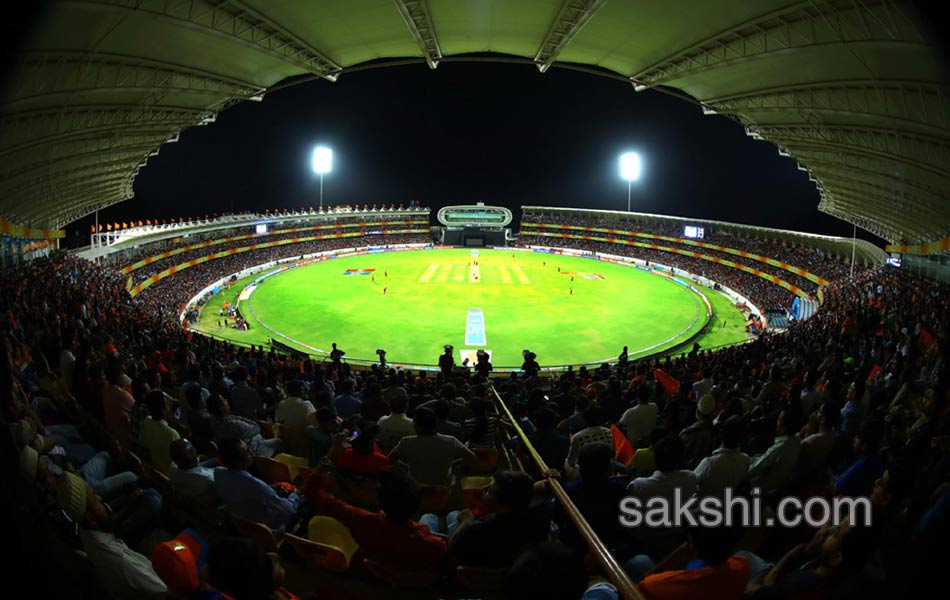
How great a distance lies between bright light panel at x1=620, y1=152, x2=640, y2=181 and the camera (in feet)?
256

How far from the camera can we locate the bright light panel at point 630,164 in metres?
77.9

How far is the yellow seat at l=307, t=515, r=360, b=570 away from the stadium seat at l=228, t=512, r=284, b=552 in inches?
12.6

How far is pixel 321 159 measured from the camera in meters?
81.9

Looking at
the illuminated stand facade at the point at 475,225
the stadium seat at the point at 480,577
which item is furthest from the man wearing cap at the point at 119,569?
the illuminated stand facade at the point at 475,225

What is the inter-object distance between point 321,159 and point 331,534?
84.2 meters

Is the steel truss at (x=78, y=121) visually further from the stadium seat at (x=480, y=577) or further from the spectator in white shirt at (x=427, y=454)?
the stadium seat at (x=480, y=577)

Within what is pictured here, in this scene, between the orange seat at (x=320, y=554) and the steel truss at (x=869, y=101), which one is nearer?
the orange seat at (x=320, y=554)

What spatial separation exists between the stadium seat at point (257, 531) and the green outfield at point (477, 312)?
26658mm

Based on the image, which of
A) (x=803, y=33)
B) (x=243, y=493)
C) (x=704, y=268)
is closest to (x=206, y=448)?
(x=243, y=493)

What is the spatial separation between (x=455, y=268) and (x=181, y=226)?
1188 inches

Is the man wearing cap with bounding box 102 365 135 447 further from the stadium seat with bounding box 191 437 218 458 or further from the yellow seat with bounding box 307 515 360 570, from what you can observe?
the yellow seat with bounding box 307 515 360 570

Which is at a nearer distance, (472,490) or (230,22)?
(472,490)

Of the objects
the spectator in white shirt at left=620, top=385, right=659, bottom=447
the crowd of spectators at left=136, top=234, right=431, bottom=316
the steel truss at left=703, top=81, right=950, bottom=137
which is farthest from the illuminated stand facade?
the spectator in white shirt at left=620, top=385, right=659, bottom=447

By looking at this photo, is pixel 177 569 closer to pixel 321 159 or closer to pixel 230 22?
pixel 230 22
